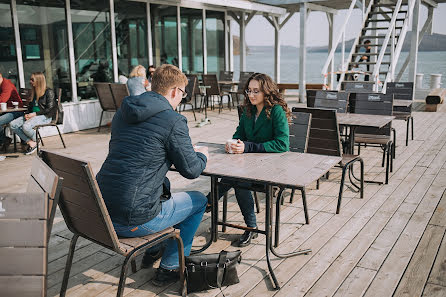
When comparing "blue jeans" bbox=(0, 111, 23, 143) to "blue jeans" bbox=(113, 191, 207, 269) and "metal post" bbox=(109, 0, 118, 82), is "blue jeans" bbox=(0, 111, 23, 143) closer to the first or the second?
"metal post" bbox=(109, 0, 118, 82)

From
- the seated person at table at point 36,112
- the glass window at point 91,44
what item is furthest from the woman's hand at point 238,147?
the glass window at point 91,44

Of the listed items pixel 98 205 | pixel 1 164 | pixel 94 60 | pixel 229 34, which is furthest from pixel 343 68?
pixel 98 205

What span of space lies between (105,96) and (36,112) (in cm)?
166

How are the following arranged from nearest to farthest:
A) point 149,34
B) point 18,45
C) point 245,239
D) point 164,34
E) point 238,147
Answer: point 238,147, point 245,239, point 18,45, point 149,34, point 164,34

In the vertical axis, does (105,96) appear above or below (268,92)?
below

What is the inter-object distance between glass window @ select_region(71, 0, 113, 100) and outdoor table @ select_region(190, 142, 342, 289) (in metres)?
5.82

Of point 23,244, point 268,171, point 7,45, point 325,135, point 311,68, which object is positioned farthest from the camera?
point 311,68

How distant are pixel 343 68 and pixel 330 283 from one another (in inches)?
290

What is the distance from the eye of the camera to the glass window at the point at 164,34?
9922 millimetres

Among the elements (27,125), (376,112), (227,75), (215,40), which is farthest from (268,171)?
(215,40)

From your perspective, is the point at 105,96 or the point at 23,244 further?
the point at 105,96

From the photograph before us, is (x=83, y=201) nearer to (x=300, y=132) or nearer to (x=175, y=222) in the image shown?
(x=175, y=222)

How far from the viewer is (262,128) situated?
3.27 meters

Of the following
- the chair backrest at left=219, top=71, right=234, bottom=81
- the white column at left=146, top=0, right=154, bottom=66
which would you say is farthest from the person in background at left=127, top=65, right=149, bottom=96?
the chair backrest at left=219, top=71, right=234, bottom=81
